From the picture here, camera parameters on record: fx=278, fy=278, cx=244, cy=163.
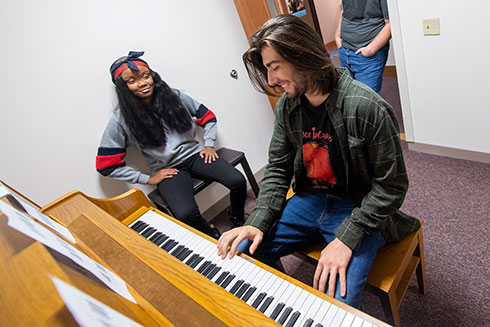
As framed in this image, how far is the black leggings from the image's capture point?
5.73ft

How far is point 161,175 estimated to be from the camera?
74.0 inches

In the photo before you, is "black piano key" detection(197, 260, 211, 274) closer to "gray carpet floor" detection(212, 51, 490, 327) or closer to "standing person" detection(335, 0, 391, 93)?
"gray carpet floor" detection(212, 51, 490, 327)

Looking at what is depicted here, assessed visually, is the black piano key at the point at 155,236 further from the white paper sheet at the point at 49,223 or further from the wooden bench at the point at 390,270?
the wooden bench at the point at 390,270

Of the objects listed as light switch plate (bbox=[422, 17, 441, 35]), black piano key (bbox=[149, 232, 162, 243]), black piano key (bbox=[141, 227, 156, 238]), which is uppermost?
light switch plate (bbox=[422, 17, 441, 35])

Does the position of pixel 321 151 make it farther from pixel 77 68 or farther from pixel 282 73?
pixel 77 68

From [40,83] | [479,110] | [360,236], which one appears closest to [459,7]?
[479,110]

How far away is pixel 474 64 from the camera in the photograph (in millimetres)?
1609

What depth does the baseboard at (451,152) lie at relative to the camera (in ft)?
6.14

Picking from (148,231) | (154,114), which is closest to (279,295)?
(148,231)

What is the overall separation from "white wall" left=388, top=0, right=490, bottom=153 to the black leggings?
1.36m

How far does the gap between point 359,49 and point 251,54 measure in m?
1.46

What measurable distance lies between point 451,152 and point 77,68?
8.47ft

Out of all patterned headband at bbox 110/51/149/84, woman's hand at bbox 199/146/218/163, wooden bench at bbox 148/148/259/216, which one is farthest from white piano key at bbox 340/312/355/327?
patterned headband at bbox 110/51/149/84

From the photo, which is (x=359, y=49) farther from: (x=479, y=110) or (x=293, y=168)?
(x=293, y=168)
